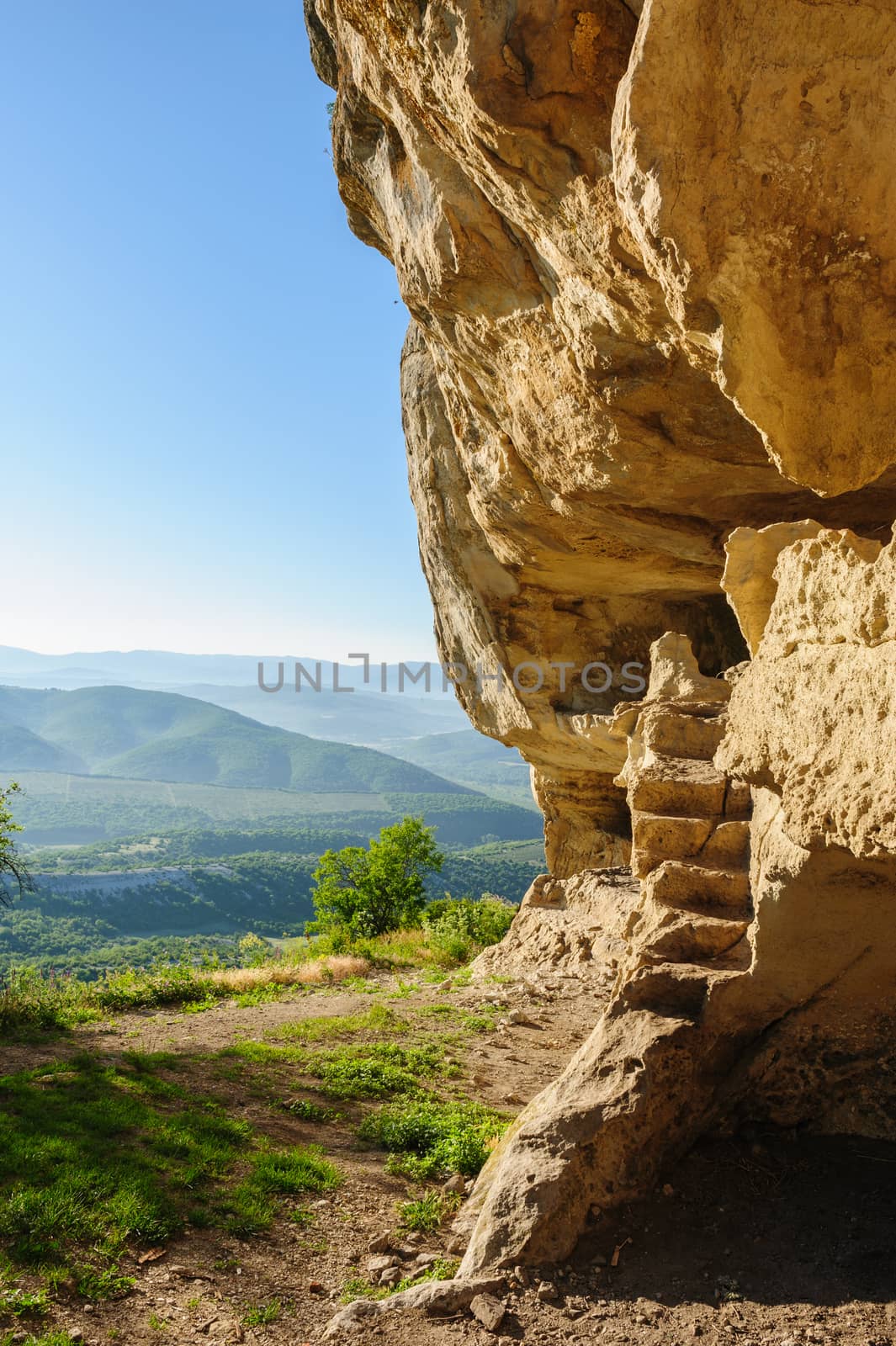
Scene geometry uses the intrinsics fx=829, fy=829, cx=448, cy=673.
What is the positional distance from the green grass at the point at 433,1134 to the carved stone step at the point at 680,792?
2808 millimetres

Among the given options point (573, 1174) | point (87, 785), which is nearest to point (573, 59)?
point (573, 1174)

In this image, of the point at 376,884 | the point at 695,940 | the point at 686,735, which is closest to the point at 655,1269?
the point at 695,940

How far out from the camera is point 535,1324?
3684 millimetres

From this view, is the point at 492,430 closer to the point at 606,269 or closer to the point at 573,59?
the point at 606,269

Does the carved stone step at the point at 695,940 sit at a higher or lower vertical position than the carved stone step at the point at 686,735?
lower

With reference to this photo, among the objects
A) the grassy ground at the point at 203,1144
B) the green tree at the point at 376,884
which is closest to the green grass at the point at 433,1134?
the grassy ground at the point at 203,1144

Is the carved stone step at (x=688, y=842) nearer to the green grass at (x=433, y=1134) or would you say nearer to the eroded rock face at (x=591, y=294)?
the green grass at (x=433, y=1134)

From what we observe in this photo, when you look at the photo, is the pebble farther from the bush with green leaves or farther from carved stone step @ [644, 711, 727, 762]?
the bush with green leaves

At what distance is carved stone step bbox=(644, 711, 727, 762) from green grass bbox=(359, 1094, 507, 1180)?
337 centimetres

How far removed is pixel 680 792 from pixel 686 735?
86 cm

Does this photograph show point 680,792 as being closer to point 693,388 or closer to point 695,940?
point 695,940

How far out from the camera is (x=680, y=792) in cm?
652

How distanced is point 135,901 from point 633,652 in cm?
7151

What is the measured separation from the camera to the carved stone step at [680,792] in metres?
6.46
